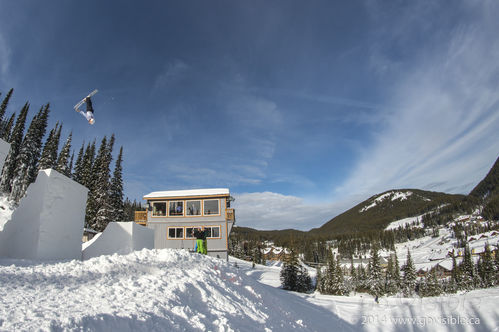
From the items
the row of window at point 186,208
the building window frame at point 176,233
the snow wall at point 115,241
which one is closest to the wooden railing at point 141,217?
the row of window at point 186,208

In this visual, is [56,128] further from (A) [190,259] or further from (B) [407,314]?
(B) [407,314]

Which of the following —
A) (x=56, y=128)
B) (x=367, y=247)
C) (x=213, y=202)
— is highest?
(x=56, y=128)

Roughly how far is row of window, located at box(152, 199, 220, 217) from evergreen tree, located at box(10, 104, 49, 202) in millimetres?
27148

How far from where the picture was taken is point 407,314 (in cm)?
1398

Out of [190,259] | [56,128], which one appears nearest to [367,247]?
[56,128]

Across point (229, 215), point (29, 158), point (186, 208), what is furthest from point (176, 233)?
point (29, 158)

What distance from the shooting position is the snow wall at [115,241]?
12.2m

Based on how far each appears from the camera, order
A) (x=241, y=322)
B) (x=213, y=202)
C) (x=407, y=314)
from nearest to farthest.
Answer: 1. (x=241, y=322)
2. (x=407, y=314)
3. (x=213, y=202)

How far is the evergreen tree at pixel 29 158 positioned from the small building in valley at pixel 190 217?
27119mm

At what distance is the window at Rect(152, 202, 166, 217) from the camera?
26.8 metres

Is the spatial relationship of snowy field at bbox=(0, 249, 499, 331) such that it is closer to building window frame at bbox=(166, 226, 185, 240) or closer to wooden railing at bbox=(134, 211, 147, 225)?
building window frame at bbox=(166, 226, 185, 240)

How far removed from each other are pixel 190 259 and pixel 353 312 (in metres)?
11.6

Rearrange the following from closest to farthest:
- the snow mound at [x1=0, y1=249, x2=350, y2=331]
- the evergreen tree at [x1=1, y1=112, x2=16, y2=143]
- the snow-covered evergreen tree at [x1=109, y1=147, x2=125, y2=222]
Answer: the snow mound at [x1=0, y1=249, x2=350, y2=331] < the snow-covered evergreen tree at [x1=109, y1=147, x2=125, y2=222] < the evergreen tree at [x1=1, y1=112, x2=16, y2=143]

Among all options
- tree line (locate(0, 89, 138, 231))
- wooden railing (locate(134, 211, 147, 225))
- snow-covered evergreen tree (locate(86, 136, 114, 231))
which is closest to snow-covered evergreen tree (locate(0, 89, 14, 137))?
tree line (locate(0, 89, 138, 231))
